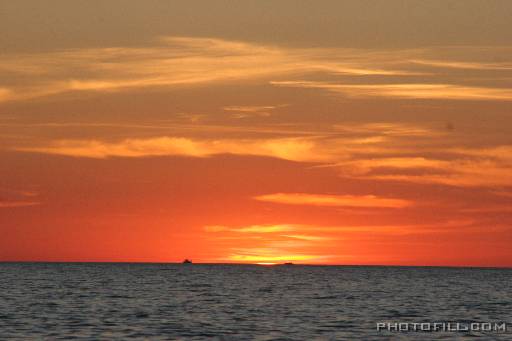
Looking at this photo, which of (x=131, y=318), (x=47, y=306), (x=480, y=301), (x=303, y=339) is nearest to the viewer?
(x=303, y=339)

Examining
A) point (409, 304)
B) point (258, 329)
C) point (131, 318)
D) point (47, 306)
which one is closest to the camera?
point (258, 329)

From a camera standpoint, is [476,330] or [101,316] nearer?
[476,330]

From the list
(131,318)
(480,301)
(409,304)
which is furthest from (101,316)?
(480,301)

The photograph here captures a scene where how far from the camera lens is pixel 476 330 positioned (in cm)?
8088

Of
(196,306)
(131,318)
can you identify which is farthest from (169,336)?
(196,306)

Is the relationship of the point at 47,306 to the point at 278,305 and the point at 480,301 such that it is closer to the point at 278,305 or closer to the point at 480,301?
the point at 278,305

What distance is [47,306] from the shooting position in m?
104

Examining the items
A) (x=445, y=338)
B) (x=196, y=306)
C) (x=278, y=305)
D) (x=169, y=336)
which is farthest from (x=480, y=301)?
(x=169, y=336)

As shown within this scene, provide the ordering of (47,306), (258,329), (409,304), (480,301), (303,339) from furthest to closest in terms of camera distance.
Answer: (480,301), (409,304), (47,306), (258,329), (303,339)

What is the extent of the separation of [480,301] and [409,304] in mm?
16132

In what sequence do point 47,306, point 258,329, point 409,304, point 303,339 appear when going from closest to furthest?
point 303,339
point 258,329
point 47,306
point 409,304

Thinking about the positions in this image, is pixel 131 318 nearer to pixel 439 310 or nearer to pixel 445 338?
pixel 445 338

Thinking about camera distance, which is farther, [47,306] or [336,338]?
[47,306]

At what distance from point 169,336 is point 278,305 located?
121 ft
